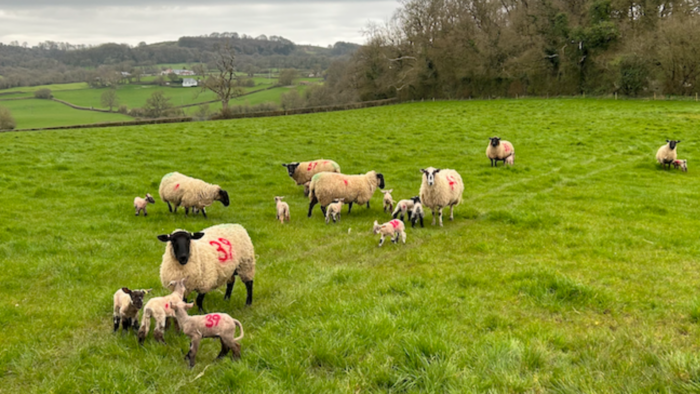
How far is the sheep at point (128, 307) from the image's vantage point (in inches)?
218

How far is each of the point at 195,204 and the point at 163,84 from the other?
319 feet

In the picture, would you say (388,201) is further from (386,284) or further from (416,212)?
(386,284)

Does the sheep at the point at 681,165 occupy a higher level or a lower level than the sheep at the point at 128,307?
higher

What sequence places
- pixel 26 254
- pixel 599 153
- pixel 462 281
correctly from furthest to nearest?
pixel 599 153
pixel 26 254
pixel 462 281

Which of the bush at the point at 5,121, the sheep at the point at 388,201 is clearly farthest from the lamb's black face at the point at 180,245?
the bush at the point at 5,121

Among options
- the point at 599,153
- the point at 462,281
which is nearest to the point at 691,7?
the point at 599,153

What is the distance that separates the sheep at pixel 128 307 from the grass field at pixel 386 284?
0.26 metres

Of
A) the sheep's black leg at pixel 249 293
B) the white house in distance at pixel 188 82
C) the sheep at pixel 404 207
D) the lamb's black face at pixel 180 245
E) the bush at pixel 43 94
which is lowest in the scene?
the sheep's black leg at pixel 249 293

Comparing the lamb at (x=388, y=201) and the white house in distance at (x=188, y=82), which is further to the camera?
the white house in distance at (x=188, y=82)

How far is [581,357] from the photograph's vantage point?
4871 millimetres

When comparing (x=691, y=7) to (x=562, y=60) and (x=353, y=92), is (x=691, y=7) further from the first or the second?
(x=353, y=92)

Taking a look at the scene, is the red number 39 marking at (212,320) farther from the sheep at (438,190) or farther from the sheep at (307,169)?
the sheep at (307,169)

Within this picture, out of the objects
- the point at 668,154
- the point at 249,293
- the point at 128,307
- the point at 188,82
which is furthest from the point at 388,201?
the point at 188,82

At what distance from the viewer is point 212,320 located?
16.2 feet
